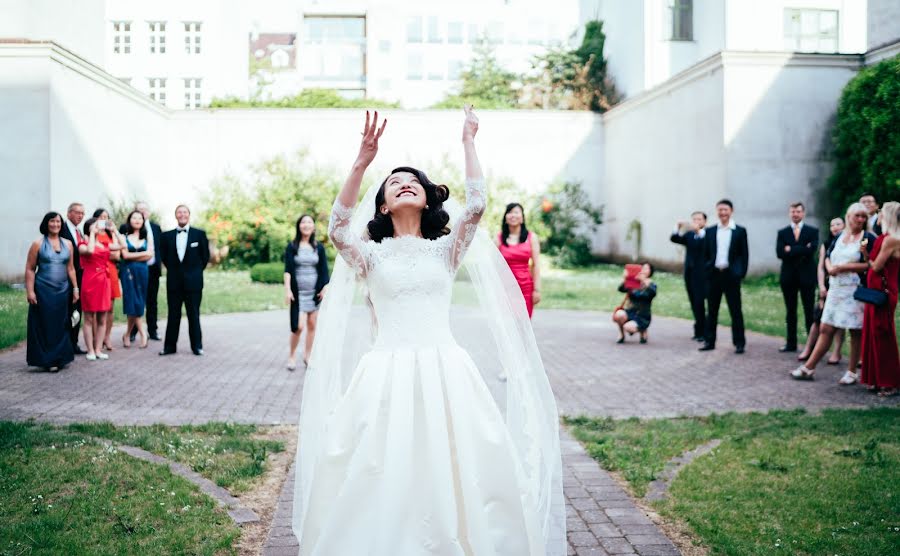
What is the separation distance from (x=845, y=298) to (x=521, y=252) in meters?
3.88

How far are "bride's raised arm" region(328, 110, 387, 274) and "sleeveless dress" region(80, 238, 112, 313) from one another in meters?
8.67

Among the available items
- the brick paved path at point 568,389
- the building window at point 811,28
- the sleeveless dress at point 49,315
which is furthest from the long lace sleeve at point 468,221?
the building window at point 811,28

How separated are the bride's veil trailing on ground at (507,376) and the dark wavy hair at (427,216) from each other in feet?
0.46

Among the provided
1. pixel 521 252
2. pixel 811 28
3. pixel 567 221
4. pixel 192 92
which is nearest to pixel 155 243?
pixel 521 252

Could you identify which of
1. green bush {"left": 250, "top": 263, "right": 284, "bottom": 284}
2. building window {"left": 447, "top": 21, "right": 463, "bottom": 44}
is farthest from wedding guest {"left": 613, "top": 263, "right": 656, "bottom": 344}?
building window {"left": 447, "top": 21, "right": 463, "bottom": 44}

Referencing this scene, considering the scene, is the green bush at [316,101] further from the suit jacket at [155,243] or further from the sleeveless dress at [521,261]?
the sleeveless dress at [521,261]

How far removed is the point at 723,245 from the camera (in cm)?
1250

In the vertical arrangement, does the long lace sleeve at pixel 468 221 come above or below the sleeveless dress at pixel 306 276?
above

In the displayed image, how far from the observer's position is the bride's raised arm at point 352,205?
384 centimetres

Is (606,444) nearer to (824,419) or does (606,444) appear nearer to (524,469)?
(824,419)

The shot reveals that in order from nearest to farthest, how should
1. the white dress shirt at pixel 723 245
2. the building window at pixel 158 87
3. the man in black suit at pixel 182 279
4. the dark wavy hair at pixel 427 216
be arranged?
the dark wavy hair at pixel 427 216 → the man in black suit at pixel 182 279 → the white dress shirt at pixel 723 245 → the building window at pixel 158 87

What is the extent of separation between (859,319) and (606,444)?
14.3 feet

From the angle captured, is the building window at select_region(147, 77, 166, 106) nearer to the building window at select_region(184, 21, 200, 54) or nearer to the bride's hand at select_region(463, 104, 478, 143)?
the building window at select_region(184, 21, 200, 54)

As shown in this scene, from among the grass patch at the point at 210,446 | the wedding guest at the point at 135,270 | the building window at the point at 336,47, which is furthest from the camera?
the building window at the point at 336,47
